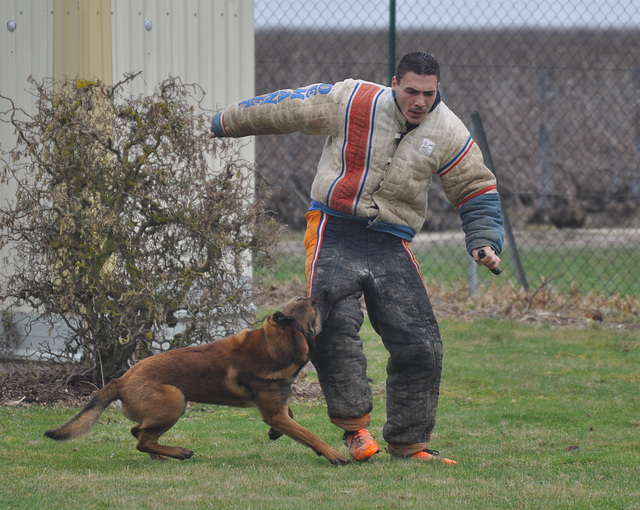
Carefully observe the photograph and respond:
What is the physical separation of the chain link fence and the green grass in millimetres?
4658

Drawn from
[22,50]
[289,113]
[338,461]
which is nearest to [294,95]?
[289,113]

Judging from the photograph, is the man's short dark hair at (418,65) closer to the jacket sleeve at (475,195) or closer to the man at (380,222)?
the man at (380,222)

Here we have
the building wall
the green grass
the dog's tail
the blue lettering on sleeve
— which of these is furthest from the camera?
the building wall

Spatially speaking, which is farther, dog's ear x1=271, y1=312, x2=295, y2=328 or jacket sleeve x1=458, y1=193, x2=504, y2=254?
jacket sleeve x1=458, y1=193, x2=504, y2=254

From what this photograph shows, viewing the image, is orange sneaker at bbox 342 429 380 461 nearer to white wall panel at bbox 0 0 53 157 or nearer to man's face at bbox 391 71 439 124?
man's face at bbox 391 71 439 124

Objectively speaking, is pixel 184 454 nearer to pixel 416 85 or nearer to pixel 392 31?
pixel 416 85

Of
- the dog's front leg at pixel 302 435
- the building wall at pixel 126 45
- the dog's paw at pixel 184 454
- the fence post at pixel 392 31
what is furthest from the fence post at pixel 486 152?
the dog's paw at pixel 184 454

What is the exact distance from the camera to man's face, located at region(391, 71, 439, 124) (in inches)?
173

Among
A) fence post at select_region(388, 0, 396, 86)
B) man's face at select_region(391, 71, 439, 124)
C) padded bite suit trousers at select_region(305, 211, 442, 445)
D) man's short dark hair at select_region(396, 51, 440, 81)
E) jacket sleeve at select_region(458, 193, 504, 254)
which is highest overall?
fence post at select_region(388, 0, 396, 86)

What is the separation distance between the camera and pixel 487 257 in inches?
178

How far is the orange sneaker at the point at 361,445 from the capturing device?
459 centimetres

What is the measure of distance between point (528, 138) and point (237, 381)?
41.3ft

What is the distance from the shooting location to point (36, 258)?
577cm

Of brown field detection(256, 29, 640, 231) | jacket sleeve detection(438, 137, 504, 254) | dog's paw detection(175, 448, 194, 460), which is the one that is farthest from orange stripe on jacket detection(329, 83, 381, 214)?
brown field detection(256, 29, 640, 231)
